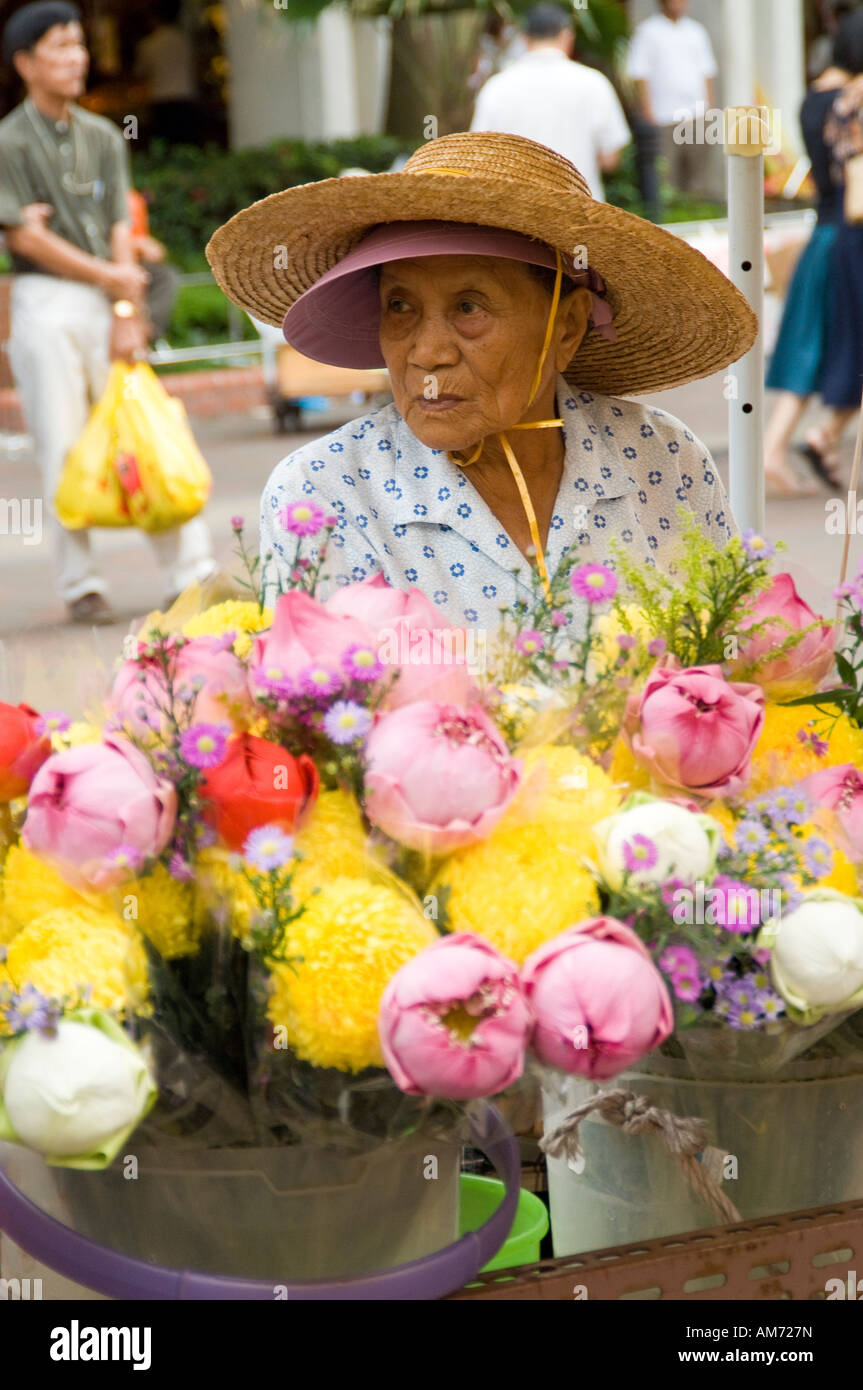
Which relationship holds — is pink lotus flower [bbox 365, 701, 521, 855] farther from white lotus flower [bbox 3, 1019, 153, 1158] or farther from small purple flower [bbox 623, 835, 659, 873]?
white lotus flower [bbox 3, 1019, 153, 1158]

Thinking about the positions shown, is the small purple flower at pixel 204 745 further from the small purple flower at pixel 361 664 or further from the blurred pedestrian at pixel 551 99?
the blurred pedestrian at pixel 551 99

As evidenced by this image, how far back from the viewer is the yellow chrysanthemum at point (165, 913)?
102 centimetres

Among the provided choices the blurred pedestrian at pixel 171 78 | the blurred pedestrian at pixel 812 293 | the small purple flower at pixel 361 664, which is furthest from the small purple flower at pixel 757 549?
the blurred pedestrian at pixel 171 78

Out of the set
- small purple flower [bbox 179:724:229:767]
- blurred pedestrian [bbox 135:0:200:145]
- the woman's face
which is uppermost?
blurred pedestrian [bbox 135:0:200:145]

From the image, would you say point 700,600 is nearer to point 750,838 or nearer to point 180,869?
point 750,838

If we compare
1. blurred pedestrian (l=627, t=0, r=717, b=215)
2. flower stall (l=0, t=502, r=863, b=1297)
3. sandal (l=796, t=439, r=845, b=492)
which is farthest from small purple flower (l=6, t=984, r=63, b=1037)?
blurred pedestrian (l=627, t=0, r=717, b=215)

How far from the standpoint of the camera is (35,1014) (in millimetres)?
938

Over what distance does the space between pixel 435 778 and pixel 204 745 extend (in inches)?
5.5

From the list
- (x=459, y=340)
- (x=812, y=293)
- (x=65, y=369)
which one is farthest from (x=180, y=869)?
(x=812, y=293)

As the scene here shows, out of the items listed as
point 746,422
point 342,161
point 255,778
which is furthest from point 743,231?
point 342,161

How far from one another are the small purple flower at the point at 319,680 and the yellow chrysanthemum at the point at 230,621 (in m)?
0.13

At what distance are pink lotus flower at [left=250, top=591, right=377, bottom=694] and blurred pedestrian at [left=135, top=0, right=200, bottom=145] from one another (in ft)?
55.0

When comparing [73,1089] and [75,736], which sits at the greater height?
[75,736]

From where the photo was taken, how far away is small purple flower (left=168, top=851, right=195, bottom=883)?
101 centimetres
